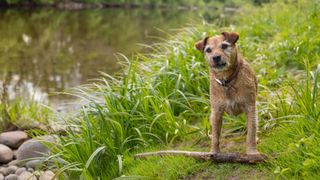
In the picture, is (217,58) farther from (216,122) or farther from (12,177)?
(12,177)

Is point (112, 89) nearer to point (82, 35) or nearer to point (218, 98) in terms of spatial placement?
point (218, 98)

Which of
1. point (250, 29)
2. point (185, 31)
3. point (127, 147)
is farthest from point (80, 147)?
point (250, 29)

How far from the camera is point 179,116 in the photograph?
5.30 metres

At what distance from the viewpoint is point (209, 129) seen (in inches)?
184

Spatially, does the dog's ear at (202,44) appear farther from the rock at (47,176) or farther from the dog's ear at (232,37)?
the rock at (47,176)

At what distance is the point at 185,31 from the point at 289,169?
6.63m

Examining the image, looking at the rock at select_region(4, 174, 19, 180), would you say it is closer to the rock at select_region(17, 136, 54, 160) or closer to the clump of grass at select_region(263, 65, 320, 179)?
the rock at select_region(17, 136, 54, 160)

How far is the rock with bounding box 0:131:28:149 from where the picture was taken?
7738 millimetres

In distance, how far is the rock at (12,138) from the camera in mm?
7738

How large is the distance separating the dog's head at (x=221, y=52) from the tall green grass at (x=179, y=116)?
81 centimetres

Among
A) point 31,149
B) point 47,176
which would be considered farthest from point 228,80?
point 31,149

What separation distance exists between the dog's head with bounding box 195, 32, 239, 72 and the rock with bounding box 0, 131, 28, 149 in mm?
5557

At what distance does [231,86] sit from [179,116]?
195cm

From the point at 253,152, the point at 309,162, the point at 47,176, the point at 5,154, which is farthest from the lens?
the point at 5,154
